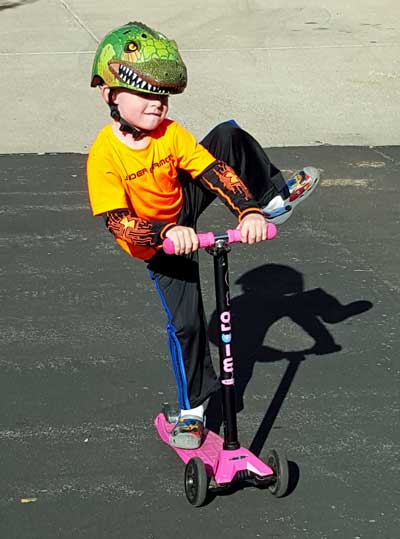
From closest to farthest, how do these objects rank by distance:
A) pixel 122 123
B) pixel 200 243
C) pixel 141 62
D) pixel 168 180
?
1. pixel 200 243
2. pixel 141 62
3. pixel 122 123
4. pixel 168 180

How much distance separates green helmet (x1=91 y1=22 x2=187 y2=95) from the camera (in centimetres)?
425

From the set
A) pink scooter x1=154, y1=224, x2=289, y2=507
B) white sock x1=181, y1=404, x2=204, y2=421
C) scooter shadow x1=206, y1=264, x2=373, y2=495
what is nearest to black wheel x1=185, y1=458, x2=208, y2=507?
pink scooter x1=154, y1=224, x2=289, y2=507

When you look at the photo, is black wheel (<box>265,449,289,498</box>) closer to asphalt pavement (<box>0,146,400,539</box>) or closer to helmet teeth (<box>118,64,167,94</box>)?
asphalt pavement (<box>0,146,400,539</box>)

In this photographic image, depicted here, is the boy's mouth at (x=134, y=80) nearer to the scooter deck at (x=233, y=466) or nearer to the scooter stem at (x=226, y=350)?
the scooter stem at (x=226, y=350)

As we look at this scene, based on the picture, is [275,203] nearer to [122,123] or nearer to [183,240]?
[122,123]

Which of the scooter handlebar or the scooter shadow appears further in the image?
the scooter shadow

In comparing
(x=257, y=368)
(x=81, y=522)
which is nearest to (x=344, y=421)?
(x=257, y=368)

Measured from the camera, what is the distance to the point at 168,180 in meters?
4.63

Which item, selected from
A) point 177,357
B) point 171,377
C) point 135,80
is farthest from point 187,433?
point 135,80

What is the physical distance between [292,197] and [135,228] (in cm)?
128

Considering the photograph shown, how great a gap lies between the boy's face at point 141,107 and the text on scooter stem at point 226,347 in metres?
0.82

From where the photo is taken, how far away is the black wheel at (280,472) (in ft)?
14.5

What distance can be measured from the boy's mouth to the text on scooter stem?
91 cm

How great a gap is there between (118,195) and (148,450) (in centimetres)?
120
